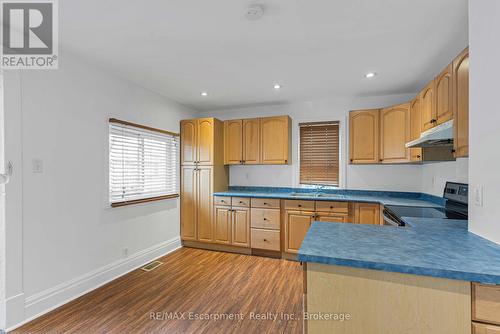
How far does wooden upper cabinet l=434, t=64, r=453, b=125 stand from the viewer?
1.83 m

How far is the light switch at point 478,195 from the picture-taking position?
1314 millimetres

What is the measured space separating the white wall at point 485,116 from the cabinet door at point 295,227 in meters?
1.97

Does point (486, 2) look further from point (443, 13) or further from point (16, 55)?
point (16, 55)

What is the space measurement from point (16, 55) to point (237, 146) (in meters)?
2.74

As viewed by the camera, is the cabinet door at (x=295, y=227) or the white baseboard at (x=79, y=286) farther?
the cabinet door at (x=295, y=227)

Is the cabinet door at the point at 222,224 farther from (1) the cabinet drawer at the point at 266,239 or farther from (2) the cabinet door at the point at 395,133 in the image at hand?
(2) the cabinet door at the point at 395,133

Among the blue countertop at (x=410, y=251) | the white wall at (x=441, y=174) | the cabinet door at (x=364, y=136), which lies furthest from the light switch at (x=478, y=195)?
the cabinet door at (x=364, y=136)

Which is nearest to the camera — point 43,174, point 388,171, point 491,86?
point 491,86

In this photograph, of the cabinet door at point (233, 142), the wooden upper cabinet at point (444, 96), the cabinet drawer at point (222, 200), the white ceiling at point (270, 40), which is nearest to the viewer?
the white ceiling at point (270, 40)

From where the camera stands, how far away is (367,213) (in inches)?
119

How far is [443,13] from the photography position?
1.67m

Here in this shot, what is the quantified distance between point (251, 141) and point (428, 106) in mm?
2370

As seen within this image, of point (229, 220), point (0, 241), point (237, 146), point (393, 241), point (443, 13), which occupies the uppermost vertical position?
point (443, 13)

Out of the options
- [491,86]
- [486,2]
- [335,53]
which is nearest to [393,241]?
[491,86]
